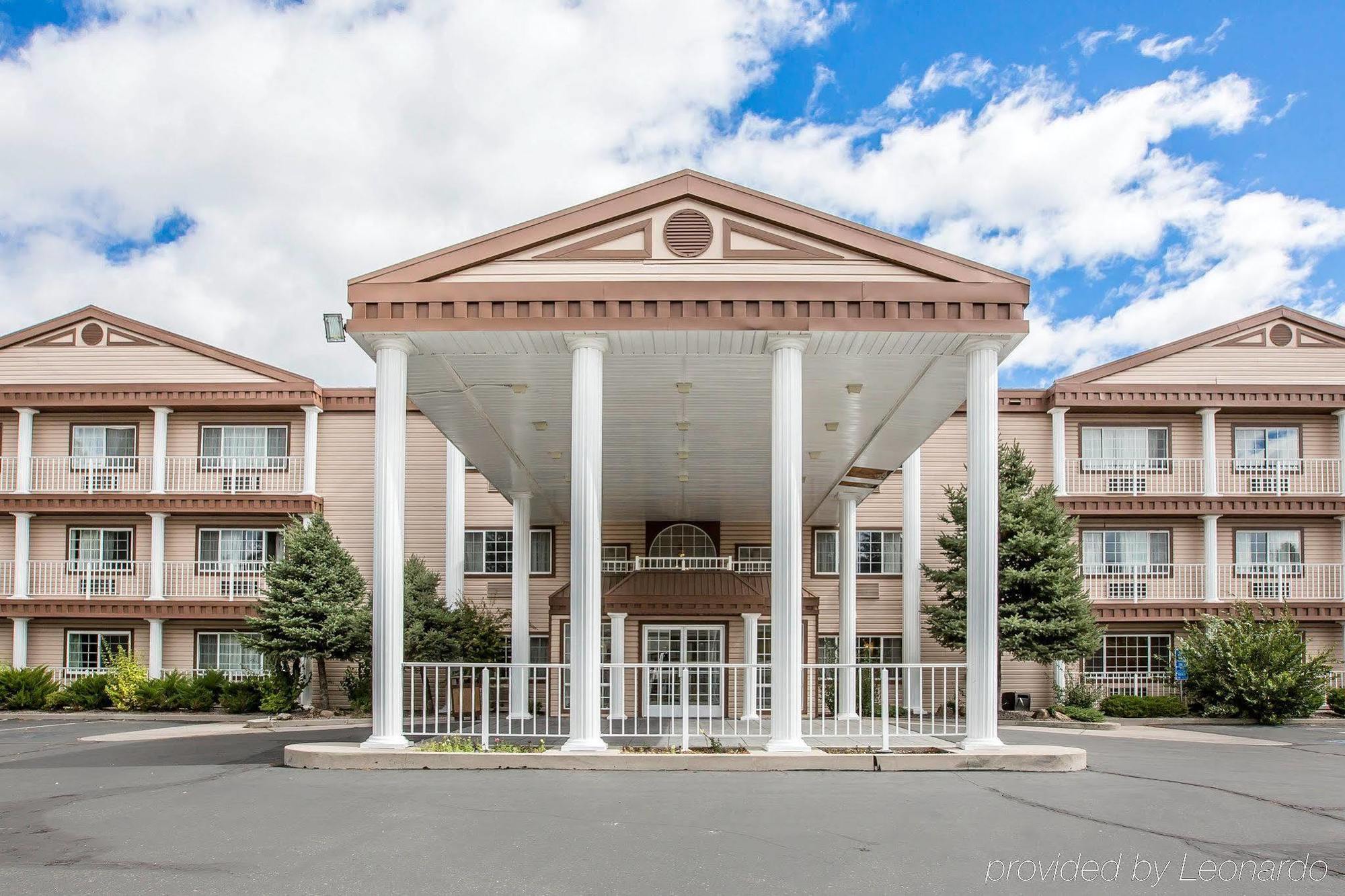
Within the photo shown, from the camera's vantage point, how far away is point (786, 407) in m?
13.5

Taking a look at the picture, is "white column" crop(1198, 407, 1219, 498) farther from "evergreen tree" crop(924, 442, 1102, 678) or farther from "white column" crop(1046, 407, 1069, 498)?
"evergreen tree" crop(924, 442, 1102, 678)

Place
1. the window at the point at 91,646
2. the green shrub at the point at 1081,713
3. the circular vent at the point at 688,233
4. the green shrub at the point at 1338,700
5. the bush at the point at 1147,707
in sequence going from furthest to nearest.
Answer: the window at the point at 91,646 < the green shrub at the point at 1338,700 < the bush at the point at 1147,707 < the green shrub at the point at 1081,713 < the circular vent at the point at 688,233

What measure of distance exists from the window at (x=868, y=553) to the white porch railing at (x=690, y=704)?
9.86 feet

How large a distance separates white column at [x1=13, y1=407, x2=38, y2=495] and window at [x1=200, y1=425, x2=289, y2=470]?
456 centimetres

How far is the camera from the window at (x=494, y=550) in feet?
97.9

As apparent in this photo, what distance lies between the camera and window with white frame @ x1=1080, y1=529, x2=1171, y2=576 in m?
29.6

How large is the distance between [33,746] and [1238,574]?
28.8 meters

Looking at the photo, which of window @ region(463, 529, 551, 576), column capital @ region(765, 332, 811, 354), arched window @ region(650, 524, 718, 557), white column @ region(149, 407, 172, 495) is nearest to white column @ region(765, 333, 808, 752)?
column capital @ region(765, 332, 811, 354)

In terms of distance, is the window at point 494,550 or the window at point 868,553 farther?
the window at point 494,550

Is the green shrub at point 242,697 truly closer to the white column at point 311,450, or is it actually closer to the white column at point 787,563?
the white column at point 311,450

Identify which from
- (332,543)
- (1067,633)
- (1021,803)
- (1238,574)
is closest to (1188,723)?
(1067,633)

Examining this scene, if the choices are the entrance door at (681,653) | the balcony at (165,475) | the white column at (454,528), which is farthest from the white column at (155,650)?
the entrance door at (681,653)

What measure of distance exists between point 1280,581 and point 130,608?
3101 centimetres

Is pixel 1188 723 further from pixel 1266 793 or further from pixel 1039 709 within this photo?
pixel 1266 793
